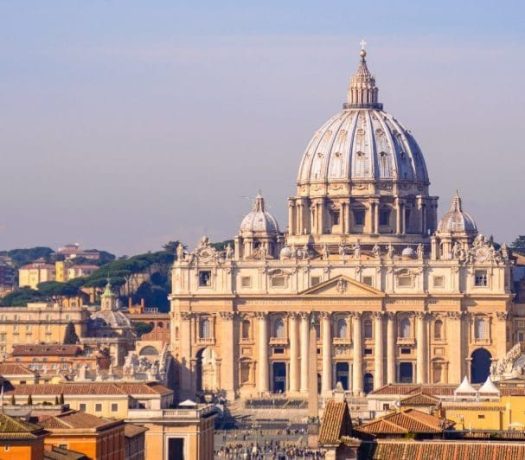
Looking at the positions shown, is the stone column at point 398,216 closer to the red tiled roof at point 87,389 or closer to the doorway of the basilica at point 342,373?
the doorway of the basilica at point 342,373

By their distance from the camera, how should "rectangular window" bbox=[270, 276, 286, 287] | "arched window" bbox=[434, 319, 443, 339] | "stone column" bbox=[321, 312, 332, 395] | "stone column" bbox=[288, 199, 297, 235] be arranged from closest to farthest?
"stone column" bbox=[321, 312, 332, 395], "arched window" bbox=[434, 319, 443, 339], "rectangular window" bbox=[270, 276, 286, 287], "stone column" bbox=[288, 199, 297, 235]

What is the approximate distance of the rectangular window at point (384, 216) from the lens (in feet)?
594

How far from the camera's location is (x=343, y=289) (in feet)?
538

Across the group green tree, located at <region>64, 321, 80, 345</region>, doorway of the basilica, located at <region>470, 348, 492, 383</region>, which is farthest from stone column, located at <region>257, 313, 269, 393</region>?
green tree, located at <region>64, 321, 80, 345</region>

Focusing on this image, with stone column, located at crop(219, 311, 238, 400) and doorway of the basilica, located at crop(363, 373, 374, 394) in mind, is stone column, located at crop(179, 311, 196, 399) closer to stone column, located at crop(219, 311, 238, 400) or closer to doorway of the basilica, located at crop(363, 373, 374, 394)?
stone column, located at crop(219, 311, 238, 400)

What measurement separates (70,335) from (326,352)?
18744mm

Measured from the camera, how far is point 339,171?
183625mm

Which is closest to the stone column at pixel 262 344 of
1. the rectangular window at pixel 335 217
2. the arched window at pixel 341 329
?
the arched window at pixel 341 329

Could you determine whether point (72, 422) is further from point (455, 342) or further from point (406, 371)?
point (406, 371)

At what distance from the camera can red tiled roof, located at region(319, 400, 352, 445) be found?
159 feet

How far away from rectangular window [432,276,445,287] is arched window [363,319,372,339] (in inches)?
150

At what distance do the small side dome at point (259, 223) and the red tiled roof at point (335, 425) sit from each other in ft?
420

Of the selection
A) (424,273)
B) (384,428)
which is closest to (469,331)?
(424,273)

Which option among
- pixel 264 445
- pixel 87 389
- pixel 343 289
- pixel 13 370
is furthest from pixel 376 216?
pixel 87 389
